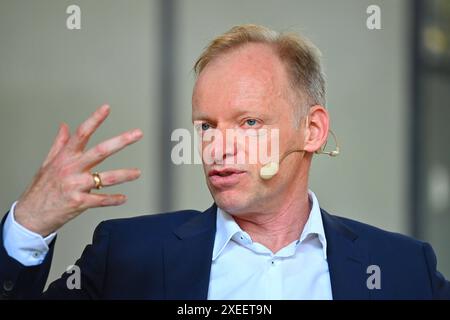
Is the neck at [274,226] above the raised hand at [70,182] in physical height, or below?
below

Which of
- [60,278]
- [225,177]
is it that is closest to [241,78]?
[225,177]

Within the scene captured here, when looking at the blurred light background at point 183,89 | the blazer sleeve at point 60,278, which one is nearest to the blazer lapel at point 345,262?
the blazer sleeve at point 60,278

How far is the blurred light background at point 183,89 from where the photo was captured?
2635mm

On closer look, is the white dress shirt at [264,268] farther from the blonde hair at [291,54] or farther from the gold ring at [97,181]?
the gold ring at [97,181]

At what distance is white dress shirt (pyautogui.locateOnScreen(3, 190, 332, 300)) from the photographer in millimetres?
1633

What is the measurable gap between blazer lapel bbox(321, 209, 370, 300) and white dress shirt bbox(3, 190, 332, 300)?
0.08ft

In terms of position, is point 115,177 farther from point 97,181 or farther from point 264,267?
point 264,267

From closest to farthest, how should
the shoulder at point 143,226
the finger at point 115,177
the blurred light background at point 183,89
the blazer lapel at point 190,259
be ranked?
the finger at point 115,177 < the blazer lapel at point 190,259 < the shoulder at point 143,226 < the blurred light background at point 183,89

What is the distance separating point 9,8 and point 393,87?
159cm

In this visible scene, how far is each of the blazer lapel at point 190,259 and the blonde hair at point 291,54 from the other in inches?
15.0

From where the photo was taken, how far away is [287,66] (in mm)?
1737

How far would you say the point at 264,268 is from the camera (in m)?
1.67

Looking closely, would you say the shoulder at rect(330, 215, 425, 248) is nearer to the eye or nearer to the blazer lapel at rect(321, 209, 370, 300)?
the blazer lapel at rect(321, 209, 370, 300)

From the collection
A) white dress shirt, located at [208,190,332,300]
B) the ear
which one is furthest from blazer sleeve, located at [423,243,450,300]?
the ear
